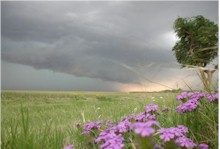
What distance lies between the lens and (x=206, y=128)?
3.25 meters

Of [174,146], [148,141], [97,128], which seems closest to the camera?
[148,141]

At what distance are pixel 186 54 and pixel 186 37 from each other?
6.61 feet

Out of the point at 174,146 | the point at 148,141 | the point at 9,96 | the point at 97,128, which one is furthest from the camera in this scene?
the point at 9,96

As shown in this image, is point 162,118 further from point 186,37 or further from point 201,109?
point 186,37

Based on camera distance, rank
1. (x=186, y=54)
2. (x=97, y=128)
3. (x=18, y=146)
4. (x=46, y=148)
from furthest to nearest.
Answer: (x=186, y=54) < (x=97, y=128) < (x=46, y=148) < (x=18, y=146)

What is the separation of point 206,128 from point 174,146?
147 cm

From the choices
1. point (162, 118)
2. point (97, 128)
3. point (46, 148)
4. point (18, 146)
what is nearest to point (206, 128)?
point (162, 118)

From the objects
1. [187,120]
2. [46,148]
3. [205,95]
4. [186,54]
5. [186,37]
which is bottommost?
[46,148]

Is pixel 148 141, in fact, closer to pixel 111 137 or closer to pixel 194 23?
pixel 111 137

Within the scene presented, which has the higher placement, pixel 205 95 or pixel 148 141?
pixel 205 95

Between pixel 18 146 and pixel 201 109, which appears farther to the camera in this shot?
pixel 201 109

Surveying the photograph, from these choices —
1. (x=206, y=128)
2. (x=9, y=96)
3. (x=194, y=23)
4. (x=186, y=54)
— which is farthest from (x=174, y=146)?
(x=194, y=23)

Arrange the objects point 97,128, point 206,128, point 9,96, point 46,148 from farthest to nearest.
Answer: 1. point 9,96
2. point 206,128
3. point 97,128
4. point 46,148

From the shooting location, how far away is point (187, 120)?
3125 mm
